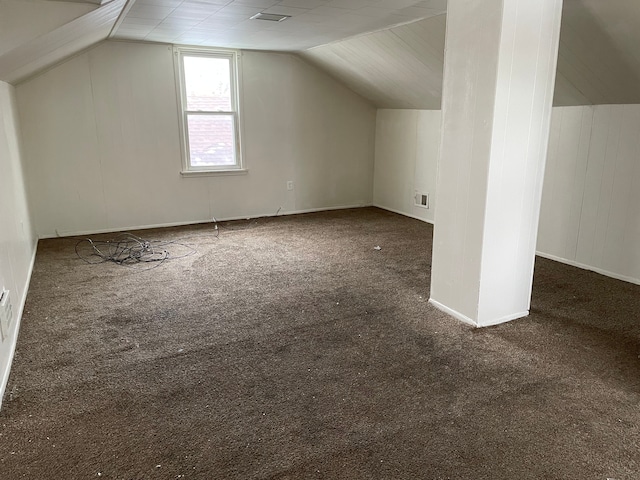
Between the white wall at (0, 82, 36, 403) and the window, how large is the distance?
1712 mm

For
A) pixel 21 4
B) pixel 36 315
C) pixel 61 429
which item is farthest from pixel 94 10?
pixel 61 429

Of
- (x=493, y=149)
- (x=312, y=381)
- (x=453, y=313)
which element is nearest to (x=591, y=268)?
(x=453, y=313)

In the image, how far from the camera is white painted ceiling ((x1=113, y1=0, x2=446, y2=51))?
3387mm

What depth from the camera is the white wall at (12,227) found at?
2.59 meters

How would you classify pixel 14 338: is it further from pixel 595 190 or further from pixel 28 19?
pixel 595 190

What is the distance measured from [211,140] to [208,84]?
2.10 feet

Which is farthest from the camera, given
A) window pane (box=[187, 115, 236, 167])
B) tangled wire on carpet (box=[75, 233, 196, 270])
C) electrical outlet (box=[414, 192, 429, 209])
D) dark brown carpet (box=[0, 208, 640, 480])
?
electrical outlet (box=[414, 192, 429, 209])

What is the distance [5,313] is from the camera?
2.43m

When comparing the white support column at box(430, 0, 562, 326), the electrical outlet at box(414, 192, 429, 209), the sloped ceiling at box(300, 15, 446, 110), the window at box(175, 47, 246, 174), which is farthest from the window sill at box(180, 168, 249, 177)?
the white support column at box(430, 0, 562, 326)

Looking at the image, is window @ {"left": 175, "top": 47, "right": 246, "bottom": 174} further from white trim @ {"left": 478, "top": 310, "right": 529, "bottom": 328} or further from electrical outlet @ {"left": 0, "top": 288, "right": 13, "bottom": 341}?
white trim @ {"left": 478, "top": 310, "right": 529, "bottom": 328}

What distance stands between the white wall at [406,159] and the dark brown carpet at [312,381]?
214cm

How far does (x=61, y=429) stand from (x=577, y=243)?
3.98m

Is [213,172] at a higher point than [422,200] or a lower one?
higher

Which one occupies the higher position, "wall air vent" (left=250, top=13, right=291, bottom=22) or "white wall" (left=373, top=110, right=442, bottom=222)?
"wall air vent" (left=250, top=13, right=291, bottom=22)
